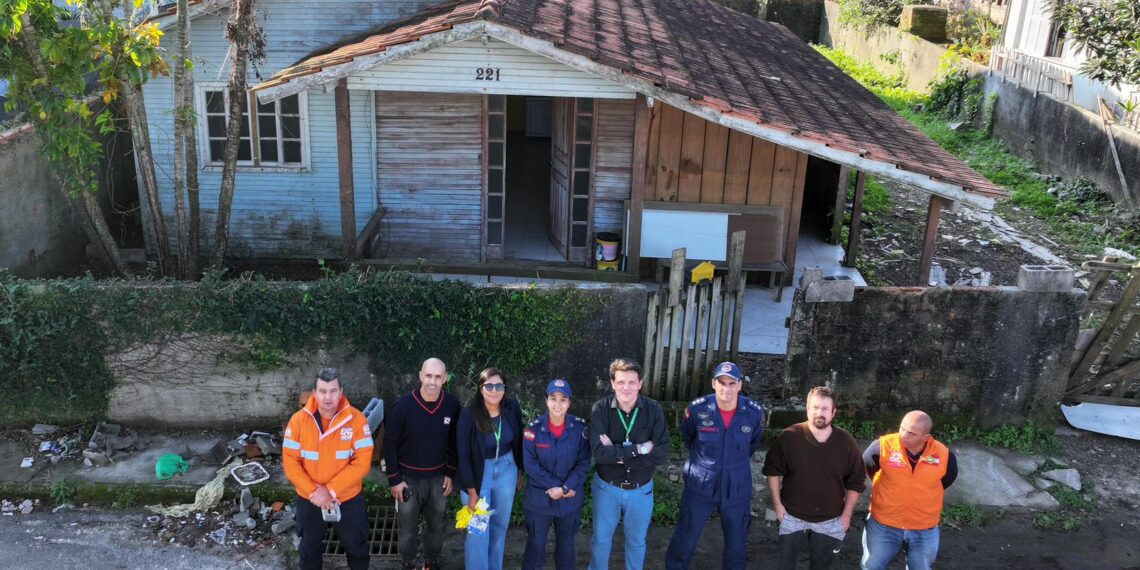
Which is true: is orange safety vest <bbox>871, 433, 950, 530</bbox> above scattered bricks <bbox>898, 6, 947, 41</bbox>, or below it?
below

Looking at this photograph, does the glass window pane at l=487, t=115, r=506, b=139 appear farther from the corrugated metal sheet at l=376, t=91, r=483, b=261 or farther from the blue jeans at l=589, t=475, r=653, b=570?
the blue jeans at l=589, t=475, r=653, b=570

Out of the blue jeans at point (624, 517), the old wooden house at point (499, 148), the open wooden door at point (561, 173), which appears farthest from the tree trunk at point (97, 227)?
the blue jeans at point (624, 517)

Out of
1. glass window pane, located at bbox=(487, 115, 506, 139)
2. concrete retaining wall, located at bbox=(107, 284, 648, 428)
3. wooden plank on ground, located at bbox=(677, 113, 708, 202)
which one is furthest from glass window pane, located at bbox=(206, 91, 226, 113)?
wooden plank on ground, located at bbox=(677, 113, 708, 202)

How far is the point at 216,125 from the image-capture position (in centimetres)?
1066

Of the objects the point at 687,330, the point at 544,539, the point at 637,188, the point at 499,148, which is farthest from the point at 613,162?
the point at 544,539

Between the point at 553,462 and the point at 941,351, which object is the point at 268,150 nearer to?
the point at 553,462

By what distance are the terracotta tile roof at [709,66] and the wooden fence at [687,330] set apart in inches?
67.0

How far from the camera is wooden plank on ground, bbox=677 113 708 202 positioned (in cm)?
998

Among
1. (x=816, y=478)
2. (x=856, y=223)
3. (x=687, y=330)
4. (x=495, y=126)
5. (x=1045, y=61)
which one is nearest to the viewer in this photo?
(x=816, y=478)

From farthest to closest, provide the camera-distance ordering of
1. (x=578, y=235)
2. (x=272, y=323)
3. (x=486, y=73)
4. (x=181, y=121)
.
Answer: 1. (x=578, y=235)
2. (x=486, y=73)
3. (x=181, y=121)
4. (x=272, y=323)

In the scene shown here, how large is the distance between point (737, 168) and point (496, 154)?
268 cm

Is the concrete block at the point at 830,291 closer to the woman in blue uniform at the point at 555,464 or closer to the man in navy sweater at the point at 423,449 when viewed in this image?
the woman in blue uniform at the point at 555,464

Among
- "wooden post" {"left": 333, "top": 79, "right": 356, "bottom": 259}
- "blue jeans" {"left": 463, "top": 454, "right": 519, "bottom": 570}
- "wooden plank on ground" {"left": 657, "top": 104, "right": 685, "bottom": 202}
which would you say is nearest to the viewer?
"blue jeans" {"left": 463, "top": 454, "right": 519, "bottom": 570}

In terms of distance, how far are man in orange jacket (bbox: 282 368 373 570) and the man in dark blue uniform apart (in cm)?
204
